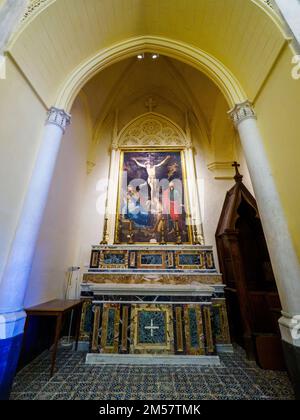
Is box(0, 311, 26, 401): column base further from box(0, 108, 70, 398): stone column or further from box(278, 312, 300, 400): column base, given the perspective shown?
box(278, 312, 300, 400): column base

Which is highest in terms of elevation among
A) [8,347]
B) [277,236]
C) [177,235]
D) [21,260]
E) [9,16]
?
[9,16]

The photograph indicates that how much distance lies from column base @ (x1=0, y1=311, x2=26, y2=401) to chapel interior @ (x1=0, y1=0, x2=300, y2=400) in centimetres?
2

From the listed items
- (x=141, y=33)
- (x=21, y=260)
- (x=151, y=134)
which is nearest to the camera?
(x=21, y=260)

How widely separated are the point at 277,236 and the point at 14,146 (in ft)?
11.7

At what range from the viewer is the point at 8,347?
1.93m

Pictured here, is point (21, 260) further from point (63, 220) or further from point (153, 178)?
point (153, 178)

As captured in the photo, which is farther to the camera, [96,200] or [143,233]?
[96,200]

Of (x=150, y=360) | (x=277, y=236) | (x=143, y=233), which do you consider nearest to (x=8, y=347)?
(x=150, y=360)

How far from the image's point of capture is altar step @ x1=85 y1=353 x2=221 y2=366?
274 cm

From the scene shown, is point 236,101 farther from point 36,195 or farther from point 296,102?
point 36,195

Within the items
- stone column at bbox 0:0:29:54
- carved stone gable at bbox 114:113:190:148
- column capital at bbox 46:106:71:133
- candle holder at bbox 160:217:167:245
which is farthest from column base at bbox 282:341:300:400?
carved stone gable at bbox 114:113:190:148

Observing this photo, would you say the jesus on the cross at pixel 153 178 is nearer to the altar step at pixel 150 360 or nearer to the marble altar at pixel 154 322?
the marble altar at pixel 154 322
